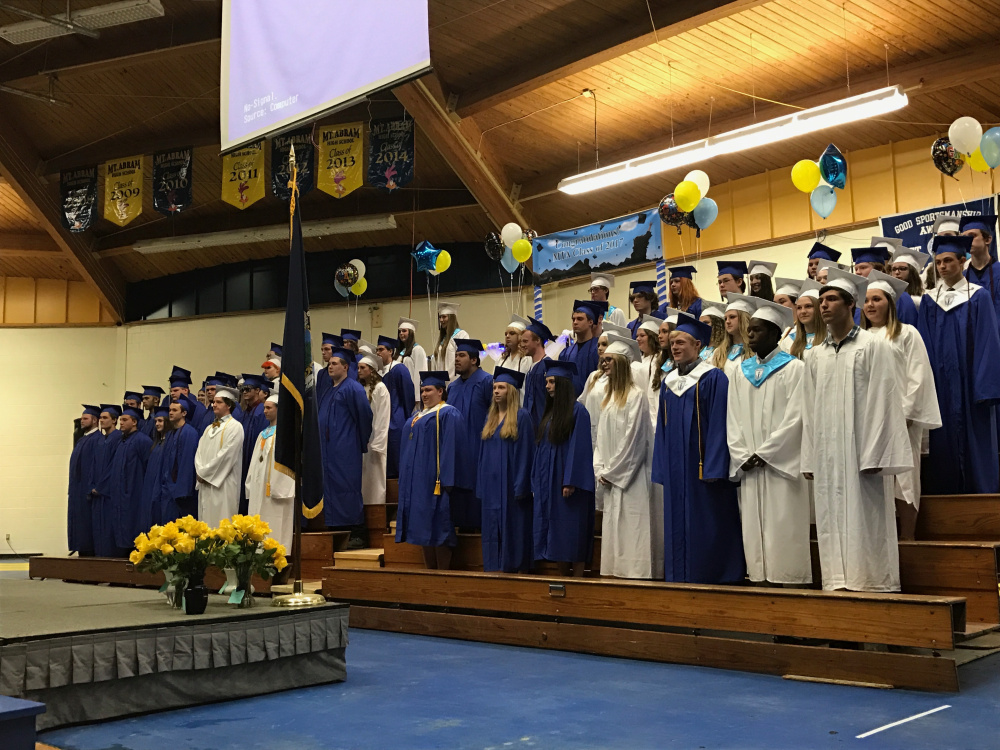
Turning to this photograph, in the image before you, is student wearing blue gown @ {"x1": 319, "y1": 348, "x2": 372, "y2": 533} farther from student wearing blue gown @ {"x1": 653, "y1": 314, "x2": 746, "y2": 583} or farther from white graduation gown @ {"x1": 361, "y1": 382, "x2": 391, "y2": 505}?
student wearing blue gown @ {"x1": 653, "y1": 314, "x2": 746, "y2": 583}

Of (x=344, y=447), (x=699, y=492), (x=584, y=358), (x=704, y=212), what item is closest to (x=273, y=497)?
(x=344, y=447)

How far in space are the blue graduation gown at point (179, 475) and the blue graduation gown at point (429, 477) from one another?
11.7ft

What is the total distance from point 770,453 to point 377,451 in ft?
17.2

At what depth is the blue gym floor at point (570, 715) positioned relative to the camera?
166 inches

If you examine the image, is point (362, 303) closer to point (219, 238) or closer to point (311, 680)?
point (219, 238)

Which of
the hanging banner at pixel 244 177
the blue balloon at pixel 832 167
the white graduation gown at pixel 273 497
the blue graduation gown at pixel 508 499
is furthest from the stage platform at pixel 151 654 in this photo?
the hanging banner at pixel 244 177

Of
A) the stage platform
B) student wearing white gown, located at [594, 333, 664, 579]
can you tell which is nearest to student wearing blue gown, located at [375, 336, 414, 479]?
student wearing white gown, located at [594, 333, 664, 579]

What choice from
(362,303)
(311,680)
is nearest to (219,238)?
(362,303)

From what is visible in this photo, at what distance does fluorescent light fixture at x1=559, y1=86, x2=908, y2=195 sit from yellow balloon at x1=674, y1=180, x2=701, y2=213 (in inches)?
39.5

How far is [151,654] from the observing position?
4945 mm

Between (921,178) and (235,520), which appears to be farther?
(921,178)

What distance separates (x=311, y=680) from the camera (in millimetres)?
5645

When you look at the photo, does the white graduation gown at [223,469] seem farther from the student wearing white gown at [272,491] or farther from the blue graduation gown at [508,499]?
the blue graduation gown at [508,499]

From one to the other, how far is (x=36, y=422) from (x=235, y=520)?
14.6 m
